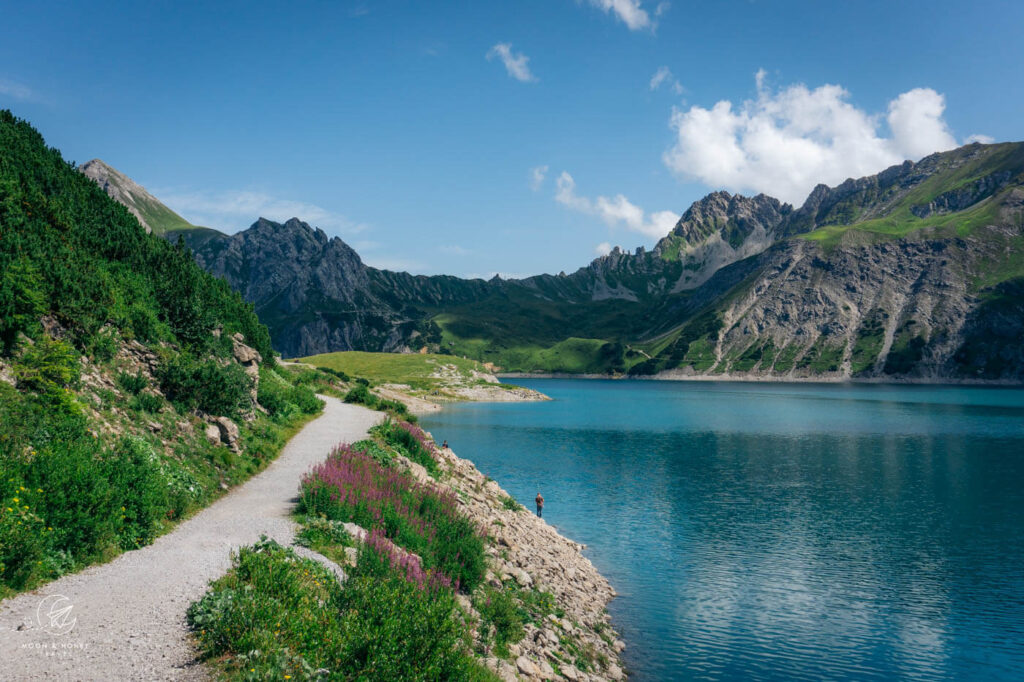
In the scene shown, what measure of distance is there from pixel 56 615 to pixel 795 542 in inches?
1605

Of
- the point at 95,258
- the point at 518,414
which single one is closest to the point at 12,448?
the point at 95,258

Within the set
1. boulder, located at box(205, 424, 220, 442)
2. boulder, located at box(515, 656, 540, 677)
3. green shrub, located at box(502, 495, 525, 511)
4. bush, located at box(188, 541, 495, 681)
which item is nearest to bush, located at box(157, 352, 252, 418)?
boulder, located at box(205, 424, 220, 442)

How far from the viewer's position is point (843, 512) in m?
47.0

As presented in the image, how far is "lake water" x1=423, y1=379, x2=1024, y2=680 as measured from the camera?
81.7 feet

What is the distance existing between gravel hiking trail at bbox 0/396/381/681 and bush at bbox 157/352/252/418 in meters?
8.99

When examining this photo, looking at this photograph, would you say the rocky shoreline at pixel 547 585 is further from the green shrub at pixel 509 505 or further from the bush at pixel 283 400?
the bush at pixel 283 400

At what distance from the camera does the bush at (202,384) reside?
2689 cm

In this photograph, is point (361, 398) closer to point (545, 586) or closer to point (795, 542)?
point (545, 586)

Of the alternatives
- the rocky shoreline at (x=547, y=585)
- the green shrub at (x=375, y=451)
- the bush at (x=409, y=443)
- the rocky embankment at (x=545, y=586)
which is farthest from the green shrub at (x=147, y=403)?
the bush at (x=409, y=443)

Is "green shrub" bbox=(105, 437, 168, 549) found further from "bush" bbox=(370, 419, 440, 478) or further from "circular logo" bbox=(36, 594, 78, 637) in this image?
"bush" bbox=(370, 419, 440, 478)

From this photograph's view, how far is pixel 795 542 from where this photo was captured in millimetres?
39312

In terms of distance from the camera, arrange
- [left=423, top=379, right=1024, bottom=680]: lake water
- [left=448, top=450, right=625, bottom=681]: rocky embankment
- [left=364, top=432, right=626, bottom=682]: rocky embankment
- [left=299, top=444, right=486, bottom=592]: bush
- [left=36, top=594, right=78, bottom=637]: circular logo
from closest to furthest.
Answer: [left=36, top=594, right=78, bottom=637]: circular logo → [left=364, top=432, right=626, bottom=682]: rocky embankment → [left=448, top=450, right=625, bottom=681]: rocky embankment → [left=299, top=444, right=486, bottom=592]: bush → [left=423, top=379, right=1024, bottom=680]: lake water

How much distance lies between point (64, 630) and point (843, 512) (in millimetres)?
51473

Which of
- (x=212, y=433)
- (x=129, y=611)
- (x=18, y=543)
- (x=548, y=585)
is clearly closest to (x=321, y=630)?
(x=129, y=611)
